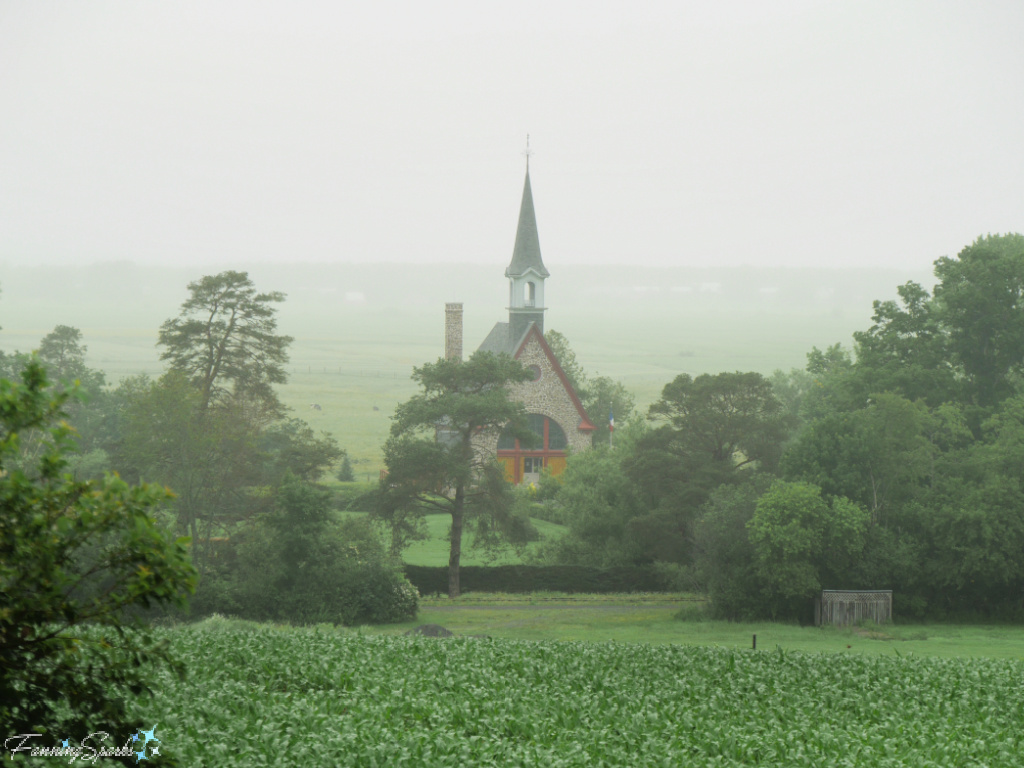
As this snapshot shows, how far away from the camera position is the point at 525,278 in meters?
64.2

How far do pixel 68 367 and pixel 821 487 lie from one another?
51.2m

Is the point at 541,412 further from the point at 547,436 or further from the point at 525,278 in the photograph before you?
the point at 525,278

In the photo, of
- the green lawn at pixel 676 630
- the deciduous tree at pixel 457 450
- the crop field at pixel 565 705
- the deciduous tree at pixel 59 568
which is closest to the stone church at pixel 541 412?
the deciduous tree at pixel 457 450

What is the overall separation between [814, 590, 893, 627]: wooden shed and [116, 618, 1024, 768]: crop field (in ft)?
36.4

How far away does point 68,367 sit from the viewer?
206 ft

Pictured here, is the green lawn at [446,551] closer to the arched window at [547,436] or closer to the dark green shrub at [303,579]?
the dark green shrub at [303,579]

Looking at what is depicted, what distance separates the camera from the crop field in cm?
1209

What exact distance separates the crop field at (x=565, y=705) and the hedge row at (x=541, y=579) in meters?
18.7

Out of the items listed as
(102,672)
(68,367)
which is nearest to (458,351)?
(68,367)

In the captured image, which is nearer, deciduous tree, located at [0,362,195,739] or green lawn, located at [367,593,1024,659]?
deciduous tree, located at [0,362,195,739]

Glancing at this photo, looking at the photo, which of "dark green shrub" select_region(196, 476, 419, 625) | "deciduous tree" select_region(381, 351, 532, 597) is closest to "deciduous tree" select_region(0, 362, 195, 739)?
"dark green shrub" select_region(196, 476, 419, 625)

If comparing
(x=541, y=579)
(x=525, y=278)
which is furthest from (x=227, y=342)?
(x=525, y=278)

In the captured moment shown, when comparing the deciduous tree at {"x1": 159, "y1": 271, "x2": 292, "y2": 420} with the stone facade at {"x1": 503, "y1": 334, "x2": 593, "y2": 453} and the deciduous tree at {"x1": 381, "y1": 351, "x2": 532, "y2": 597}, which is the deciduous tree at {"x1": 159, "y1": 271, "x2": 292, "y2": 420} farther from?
the stone facade at {"x1": 503, "y1": 334, "x2": 593, "y2": 453}

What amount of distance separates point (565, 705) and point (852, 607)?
772 inches
